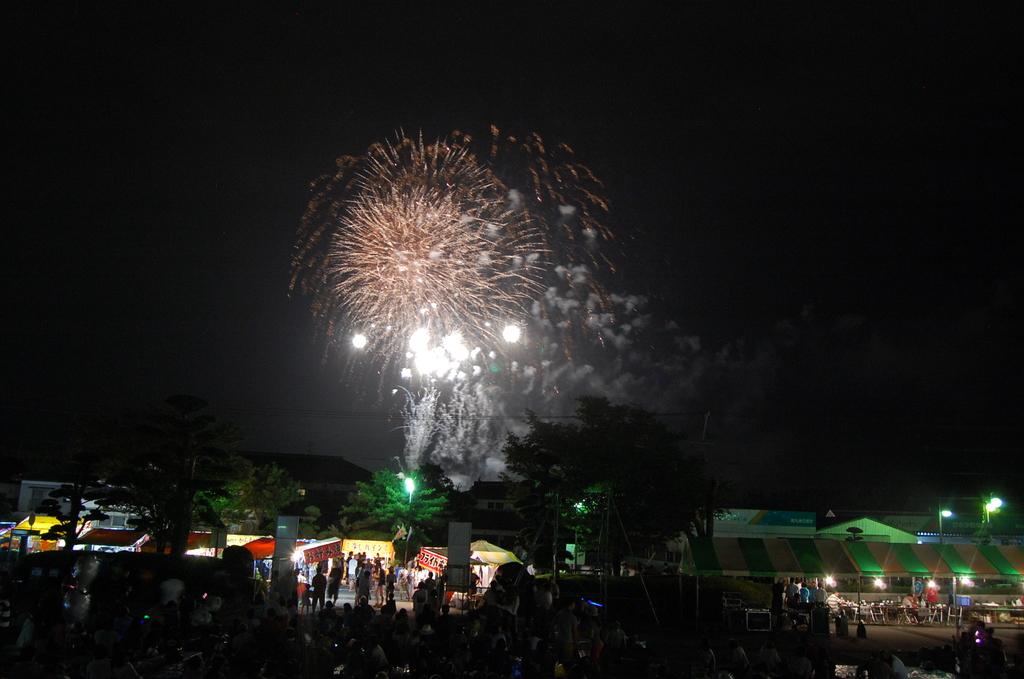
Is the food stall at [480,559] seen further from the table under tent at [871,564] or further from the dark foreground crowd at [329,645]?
the dark foreground crowd at [329,645]

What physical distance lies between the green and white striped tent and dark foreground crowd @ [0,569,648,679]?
24.1 ft

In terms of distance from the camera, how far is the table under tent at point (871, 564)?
22.2 m

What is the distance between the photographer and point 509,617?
15062 millimetres

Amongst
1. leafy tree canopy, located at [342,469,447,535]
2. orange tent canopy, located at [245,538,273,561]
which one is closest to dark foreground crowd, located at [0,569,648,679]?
orange tent canopy, located at [245,538,273,561]

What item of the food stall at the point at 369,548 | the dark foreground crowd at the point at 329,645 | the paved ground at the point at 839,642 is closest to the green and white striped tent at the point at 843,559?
the paved ground at the point at 839,642

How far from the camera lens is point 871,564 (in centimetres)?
2281

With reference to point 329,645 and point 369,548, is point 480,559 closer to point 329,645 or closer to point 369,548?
point 369,548

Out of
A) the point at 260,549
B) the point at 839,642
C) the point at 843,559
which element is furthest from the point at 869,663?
the point at 260,549

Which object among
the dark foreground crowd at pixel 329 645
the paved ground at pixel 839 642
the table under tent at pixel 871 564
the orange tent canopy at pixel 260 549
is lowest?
the paved ground at pixel 839 642

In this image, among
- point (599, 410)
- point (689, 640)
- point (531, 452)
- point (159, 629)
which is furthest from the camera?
point (599, 410)

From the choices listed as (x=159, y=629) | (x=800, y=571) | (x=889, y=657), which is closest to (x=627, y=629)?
(x=800, y=571)

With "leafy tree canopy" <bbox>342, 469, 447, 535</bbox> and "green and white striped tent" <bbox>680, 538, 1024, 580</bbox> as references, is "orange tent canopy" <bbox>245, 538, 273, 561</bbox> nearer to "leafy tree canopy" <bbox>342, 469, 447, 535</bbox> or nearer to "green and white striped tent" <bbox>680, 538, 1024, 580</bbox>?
"green and white striped tent" <bbox>680, 538, 1024, 580</bbox>

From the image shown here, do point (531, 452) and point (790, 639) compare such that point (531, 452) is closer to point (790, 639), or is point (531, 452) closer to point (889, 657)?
point (790, 639)

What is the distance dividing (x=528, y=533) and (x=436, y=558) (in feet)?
20.4
